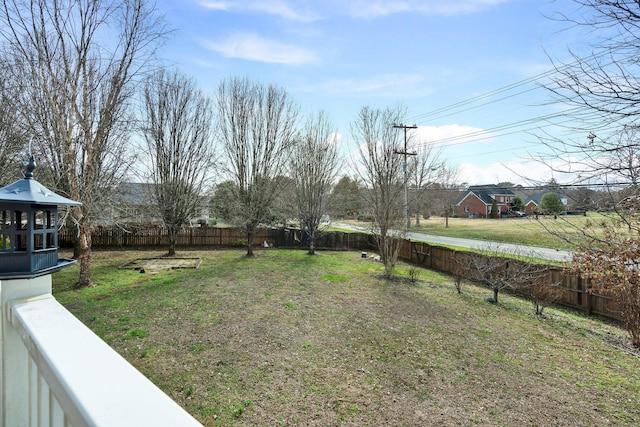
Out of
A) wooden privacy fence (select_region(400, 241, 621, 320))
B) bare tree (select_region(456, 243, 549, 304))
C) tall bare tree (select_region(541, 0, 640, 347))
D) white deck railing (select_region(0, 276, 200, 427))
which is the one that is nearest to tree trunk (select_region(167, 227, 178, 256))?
bare tree (select_region(456, 243, 549, 304))

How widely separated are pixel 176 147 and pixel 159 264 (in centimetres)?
597

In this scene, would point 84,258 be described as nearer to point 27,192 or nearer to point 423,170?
point 27,192

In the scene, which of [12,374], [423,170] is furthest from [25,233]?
[423,170]

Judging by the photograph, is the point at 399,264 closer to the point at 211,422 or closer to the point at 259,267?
the point at 259,267

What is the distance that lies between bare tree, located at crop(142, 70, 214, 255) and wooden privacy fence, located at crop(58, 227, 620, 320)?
216cm

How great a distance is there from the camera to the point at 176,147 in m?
15.2

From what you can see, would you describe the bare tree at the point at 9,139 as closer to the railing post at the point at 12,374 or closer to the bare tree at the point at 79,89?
the bare tree at the point at 79,89

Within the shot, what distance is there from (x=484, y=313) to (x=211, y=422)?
21.1 ft

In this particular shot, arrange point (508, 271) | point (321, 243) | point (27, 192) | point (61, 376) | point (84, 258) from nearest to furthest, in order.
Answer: point (61, 376)
point (27, 192)
point (84, 258)
point (508, 271)
point (321, 243)

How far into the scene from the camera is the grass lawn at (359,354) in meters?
3.73

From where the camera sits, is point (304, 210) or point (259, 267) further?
point (304, 210)

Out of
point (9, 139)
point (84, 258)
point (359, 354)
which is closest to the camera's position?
point (359, 354)

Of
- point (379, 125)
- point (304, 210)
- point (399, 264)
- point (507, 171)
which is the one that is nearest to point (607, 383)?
point (507, 171)

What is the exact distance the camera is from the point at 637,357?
546cm
